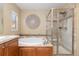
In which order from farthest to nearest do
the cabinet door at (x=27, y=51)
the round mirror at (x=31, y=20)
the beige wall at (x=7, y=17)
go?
the round mirror at (x=31, y=20) < the beige wall at (x=7, y=17) < the cabinet door at (x=27, y=51)

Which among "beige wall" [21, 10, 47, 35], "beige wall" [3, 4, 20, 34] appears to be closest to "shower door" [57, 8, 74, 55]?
"beige wall" [21, 10, 47, 35]

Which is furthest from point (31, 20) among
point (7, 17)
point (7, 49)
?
point (7, 49)

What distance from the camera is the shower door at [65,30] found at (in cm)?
378

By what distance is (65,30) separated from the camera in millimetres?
4055

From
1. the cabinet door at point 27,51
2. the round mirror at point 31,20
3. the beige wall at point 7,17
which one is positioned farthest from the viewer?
the round mirror at point 31,20

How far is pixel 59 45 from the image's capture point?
155 inches

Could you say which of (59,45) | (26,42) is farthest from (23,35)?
(59,45)

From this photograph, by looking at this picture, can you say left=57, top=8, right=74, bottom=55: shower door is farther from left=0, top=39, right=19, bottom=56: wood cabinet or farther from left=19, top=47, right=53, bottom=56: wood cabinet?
left=0, top=39, right=19, bottom=56: wood cabinet

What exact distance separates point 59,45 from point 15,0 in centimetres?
323

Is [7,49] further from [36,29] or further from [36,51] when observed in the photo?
[36,29]

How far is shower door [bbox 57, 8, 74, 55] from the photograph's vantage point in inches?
149

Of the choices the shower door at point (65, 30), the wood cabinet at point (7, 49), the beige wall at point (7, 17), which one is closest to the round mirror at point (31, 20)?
the beige wall at point (7, 17)

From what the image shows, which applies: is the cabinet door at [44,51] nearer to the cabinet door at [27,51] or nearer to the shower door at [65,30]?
the cabinet door at [27,51]

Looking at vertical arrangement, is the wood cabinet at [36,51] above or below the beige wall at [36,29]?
below
